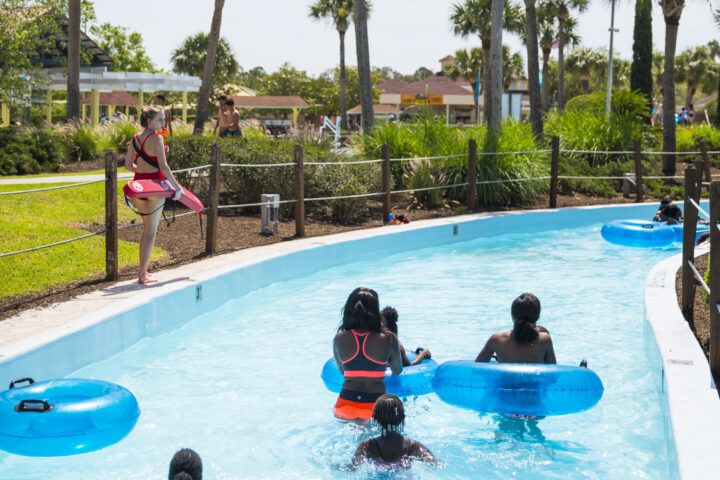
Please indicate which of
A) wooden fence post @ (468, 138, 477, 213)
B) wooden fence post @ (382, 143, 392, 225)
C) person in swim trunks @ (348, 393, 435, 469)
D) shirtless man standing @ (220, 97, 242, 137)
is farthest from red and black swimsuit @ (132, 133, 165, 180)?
wooden fence post @ (468, 138, 477, 213)

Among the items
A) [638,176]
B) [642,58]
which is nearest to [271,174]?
[638,176]

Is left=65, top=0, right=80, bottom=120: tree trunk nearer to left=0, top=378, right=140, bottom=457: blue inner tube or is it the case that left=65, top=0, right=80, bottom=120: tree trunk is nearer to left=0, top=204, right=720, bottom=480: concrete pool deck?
left=0, top=204, right=720, bottom=480: concrete pool deck

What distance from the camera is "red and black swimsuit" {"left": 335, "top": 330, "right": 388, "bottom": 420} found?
4957 millimetres

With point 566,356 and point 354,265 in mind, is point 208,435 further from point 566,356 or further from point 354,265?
point 354,265

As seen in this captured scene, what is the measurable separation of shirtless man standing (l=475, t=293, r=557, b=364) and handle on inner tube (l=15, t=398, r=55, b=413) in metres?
2.80

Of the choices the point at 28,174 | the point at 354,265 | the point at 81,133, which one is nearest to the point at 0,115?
the point at 81,133

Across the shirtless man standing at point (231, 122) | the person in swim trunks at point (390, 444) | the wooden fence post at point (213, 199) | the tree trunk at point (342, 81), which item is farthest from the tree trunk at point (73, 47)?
the tree trunk at point (342, 81)

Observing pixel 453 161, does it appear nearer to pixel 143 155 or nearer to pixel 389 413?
pixel 143 155

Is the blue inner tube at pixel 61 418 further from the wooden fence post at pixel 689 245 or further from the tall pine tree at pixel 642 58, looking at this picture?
the tall pine tree at pixel 642 58

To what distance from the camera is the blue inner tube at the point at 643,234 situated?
12.2 metres

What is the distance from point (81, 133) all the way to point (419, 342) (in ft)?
47.2

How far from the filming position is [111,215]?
8.11 metres

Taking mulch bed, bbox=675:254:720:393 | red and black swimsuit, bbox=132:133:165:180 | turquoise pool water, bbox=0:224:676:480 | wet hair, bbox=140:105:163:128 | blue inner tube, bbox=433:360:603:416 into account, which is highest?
wet hair, bbox=140:105:163:128

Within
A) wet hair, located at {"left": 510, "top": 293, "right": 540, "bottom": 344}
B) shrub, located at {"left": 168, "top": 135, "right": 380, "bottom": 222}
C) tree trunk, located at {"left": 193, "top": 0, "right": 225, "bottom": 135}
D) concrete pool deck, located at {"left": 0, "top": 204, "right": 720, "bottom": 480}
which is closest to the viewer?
concrete pool deck, located at {"left": 0, "top": 204, "right": 720, "bottom": 480}
